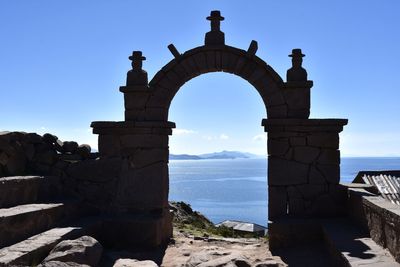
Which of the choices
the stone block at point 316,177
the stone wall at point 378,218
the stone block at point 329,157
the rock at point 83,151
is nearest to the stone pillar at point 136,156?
the rock at point 83,151

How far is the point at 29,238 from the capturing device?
19.3ft

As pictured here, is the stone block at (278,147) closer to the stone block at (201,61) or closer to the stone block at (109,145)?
the stone block at (201,61)

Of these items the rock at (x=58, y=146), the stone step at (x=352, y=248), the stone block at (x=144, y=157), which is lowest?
the stone step at (x=352, y=248)

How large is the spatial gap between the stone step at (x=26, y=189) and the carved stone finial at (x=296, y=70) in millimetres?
4640

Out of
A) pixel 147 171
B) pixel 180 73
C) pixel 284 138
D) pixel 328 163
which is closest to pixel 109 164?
pixel 147 171

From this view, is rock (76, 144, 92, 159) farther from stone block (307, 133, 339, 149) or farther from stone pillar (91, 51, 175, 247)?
stone block (307, 133, 339, 149)

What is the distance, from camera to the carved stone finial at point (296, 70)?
25.5 ft

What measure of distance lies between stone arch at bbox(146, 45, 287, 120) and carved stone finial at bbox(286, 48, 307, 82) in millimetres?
225

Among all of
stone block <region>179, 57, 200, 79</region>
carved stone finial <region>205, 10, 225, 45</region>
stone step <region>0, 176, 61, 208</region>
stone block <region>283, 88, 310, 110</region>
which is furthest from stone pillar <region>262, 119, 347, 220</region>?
stone step <region>0, 176, 61, 208</region>

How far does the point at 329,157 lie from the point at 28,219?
5.01 metres

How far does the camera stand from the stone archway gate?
7609 millimetres

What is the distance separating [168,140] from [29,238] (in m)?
3.19

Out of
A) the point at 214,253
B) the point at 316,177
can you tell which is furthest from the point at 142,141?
the point at 316,177

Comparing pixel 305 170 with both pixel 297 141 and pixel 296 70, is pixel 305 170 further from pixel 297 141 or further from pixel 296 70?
pixel 296 70
